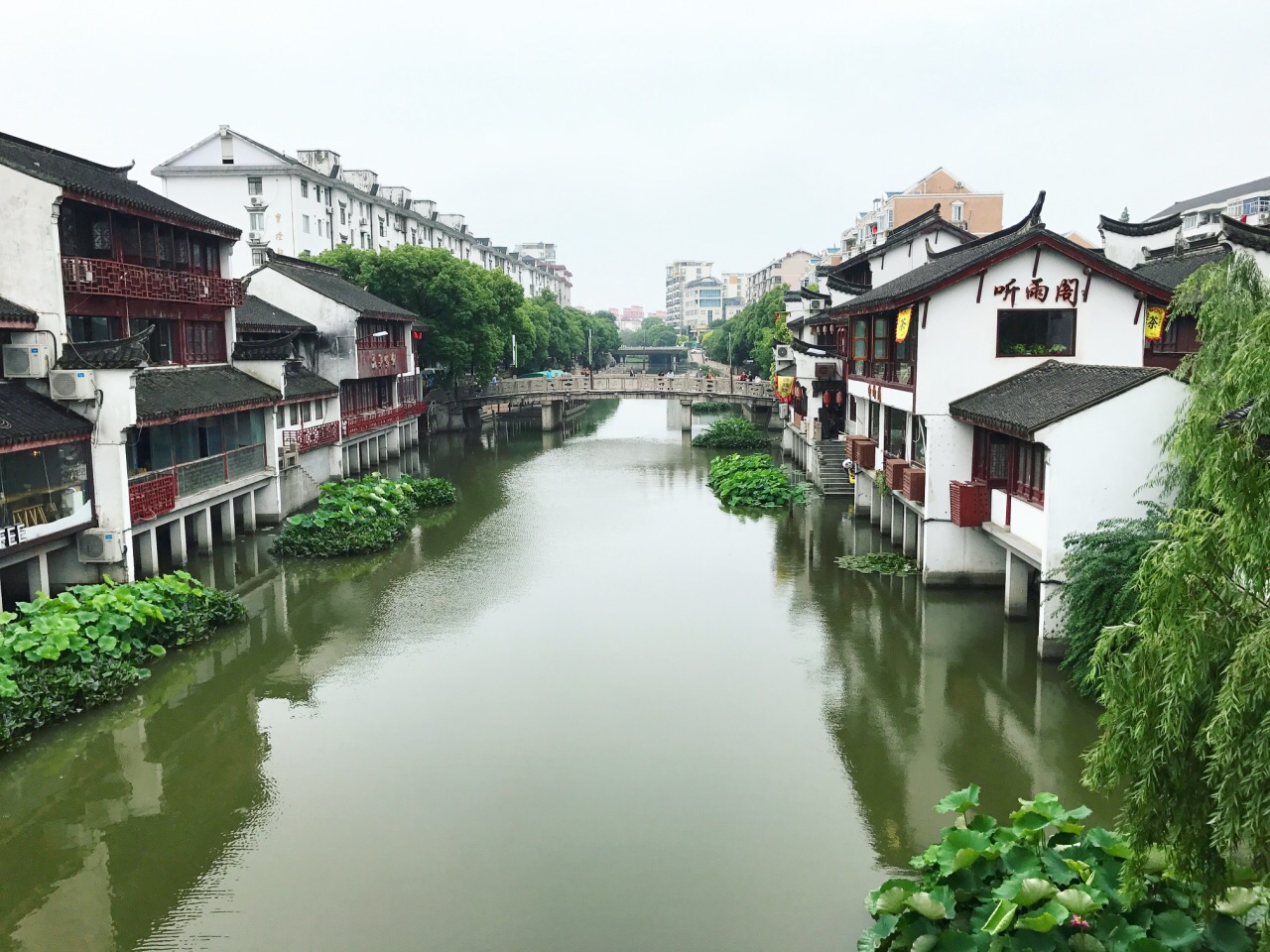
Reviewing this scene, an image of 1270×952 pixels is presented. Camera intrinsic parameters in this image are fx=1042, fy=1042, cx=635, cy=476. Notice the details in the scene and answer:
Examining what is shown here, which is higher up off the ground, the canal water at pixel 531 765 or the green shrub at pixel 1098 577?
the green shrub at pixel 1098 577

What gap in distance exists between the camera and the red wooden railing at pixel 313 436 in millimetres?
30812

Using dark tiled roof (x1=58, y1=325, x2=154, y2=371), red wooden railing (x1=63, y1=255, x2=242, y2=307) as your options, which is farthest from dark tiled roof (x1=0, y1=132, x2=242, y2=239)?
dark tiled roof (x1=58, y1=325, x2=154, y2=371)

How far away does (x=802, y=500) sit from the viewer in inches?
1345

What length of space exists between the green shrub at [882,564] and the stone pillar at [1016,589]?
3.79 m

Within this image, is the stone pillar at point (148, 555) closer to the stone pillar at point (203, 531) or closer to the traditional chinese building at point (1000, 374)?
the stone pillar at point (203, 531)

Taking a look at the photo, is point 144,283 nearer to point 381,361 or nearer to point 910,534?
point 381,361

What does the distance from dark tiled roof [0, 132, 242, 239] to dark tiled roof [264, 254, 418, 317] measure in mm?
9666

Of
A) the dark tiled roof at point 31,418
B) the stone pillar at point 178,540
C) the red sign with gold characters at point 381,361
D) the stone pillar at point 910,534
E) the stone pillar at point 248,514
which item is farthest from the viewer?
the red sign with gold characters at point 381,361

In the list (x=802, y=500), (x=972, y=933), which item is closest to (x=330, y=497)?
(x=802, y=500)

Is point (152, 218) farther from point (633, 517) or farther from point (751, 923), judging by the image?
point (751, 923)

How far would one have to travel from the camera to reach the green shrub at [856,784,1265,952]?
27.4ft

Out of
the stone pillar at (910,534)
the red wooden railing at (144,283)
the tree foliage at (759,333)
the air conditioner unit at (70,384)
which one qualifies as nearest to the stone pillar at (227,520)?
the red wooden railing at (144,283)

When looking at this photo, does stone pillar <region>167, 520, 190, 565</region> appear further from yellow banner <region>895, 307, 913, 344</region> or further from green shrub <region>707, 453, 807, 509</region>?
green shrub <region>707, 453, 807, 509</region>

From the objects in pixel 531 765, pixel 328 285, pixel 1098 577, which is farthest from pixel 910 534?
pixel 328 285
